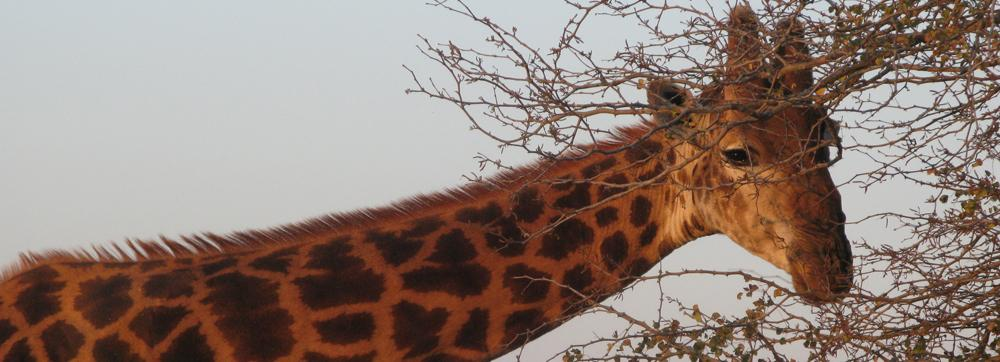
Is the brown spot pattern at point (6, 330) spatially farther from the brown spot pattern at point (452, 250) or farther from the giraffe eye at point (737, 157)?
the giraffe eye at point (737, 157)

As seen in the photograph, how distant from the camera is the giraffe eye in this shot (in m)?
8.79

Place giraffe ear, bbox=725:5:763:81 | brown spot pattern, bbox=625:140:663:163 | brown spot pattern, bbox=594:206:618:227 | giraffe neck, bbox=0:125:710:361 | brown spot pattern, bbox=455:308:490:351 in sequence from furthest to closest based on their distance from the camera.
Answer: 1. brown spot pattern, bbox=625:140:663:163
2. brown spot pattern, bbox=594:206:618:227
3. brown spot pattern, bbox=455:308:490:351
4. giraffe neck, bbox=0:125:710:361
5. giraffe ear, bbox=725:5:763:81

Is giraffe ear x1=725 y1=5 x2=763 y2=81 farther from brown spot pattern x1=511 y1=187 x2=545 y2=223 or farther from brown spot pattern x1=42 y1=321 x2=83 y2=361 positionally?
brown spot pattern x1=42 y1=321 x2=83 y2=361

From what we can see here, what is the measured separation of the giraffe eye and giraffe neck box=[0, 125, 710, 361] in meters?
0.39

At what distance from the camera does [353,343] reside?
8.55 m

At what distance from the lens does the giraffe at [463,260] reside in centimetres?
848

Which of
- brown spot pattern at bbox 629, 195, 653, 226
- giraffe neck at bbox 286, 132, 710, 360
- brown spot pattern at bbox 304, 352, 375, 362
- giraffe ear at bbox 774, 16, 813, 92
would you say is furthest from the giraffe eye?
brown spot pattern at bbox 304, 352, 375, 362

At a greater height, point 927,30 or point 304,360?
point 927,30

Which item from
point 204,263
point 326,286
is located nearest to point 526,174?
point 326,286

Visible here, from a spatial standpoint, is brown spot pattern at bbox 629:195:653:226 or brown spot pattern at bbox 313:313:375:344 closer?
brown spot pattern at bbox 313:313:375:344

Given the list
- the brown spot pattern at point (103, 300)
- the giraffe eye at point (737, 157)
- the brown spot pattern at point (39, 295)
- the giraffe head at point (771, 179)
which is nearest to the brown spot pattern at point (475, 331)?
the giraffe head at point (771, 179)

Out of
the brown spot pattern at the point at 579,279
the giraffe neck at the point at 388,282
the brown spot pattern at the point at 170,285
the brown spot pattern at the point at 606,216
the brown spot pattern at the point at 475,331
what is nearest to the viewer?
the giraffe neck at the point at 388,282

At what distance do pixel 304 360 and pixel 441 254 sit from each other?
120 cm

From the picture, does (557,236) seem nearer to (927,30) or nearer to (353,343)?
(353,343)
